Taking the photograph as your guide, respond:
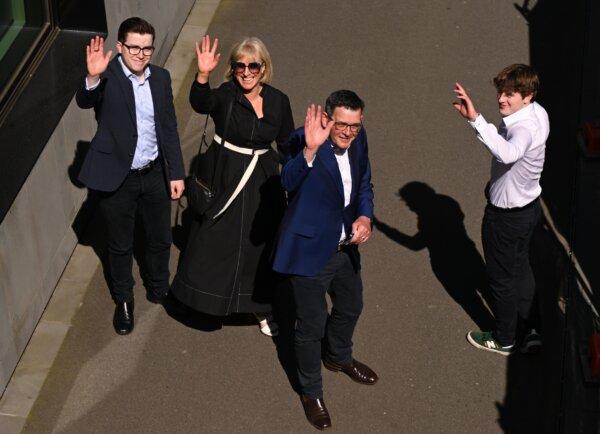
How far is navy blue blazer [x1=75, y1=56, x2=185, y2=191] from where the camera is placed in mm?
7203

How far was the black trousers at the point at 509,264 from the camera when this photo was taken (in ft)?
24.1

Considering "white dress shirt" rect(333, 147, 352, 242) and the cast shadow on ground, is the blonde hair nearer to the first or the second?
"white dress shirt" rect(333, 147, 352, 242)

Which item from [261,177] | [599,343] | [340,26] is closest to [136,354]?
[261,177]

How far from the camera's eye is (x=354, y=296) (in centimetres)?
713

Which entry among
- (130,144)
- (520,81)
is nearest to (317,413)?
(130,144)

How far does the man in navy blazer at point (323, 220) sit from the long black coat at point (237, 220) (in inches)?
15.6

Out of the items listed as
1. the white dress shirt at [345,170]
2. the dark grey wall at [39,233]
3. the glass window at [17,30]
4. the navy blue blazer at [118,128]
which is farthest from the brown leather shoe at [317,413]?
the glass window at [17,30]

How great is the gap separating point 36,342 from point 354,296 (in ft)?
7.85

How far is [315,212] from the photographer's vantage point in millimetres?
6609

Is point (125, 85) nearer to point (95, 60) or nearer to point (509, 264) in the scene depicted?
point (95, 60)

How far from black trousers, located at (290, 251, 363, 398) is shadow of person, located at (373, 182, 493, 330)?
4.02ft

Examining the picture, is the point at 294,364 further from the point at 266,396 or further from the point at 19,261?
the point at 19,261

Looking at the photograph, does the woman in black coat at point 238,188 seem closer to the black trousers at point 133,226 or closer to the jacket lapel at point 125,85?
the black trousers at point 133,226

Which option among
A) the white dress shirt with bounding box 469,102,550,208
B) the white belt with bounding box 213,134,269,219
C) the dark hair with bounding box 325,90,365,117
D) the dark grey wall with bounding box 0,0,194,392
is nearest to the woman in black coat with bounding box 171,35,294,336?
the white belt with bounding box 213,134,269,219
